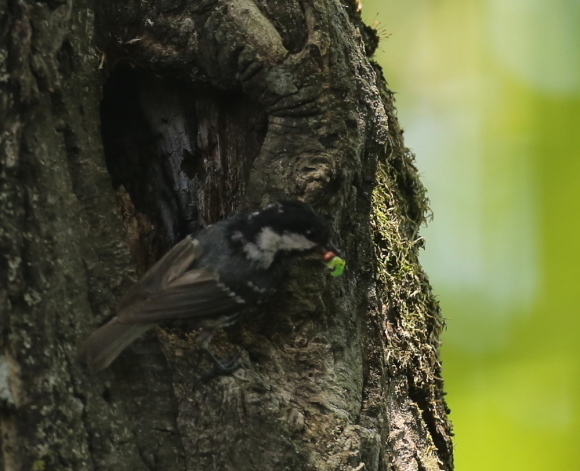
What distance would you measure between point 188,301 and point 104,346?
34cm

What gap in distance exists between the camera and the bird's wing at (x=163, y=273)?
1823 mm

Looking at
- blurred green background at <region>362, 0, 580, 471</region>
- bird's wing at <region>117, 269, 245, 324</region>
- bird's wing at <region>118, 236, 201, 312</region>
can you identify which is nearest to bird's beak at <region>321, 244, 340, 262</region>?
bird's wing at <region>117, 269, 245, 324</region>

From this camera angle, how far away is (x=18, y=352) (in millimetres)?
1574

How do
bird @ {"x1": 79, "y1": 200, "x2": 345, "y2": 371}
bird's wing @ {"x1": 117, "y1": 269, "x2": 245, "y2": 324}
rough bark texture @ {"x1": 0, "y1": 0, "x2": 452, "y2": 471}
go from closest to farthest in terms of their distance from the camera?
rough bark texture @ {"x1": 0, "y1": 0, "x2": 452, "y2": 471} → bird's wing @ {"x1": 117, "y1": 269, "x2": 245, "y2": 324} → bird @ {"x1": 79, "y1": 200, "x2": 345, "y2": 371}

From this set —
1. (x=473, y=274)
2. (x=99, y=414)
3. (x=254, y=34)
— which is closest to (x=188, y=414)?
(x=99, y=414)

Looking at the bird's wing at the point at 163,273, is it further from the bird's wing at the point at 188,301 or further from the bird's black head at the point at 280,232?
the bird's black head at the point at 280,232

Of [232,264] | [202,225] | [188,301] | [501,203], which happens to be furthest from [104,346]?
[501,203]

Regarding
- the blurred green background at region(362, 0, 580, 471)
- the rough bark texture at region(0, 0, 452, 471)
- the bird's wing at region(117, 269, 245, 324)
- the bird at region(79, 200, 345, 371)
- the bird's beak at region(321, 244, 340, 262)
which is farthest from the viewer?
the blurred green background at region(362, 0, 580, 471)

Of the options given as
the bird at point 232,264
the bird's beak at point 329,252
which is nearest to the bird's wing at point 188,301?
the bird at point 232,264

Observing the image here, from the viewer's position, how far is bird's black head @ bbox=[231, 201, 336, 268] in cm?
204

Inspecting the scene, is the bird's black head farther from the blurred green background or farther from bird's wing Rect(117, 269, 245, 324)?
the blurred green background

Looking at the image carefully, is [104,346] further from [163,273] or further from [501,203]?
[501,203]

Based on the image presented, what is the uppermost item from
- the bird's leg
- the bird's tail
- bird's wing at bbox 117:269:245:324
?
bird's wing at bbox 117:269:245:324

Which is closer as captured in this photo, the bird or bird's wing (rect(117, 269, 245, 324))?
bird's wing (rect(117, 269, 245, 324))
